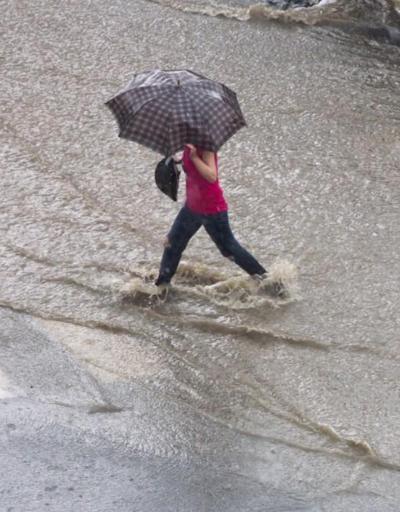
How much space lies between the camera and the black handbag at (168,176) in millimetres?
6082

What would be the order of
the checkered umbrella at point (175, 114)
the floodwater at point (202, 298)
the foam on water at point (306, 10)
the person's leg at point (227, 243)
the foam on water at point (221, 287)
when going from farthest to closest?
the foam on water at point (306, 10) < the foam on water at point (221, 287) < the person's leg at point (227, 243) < the checkered umbrella at point (175, 114) < the floodwater at point (202, 298)

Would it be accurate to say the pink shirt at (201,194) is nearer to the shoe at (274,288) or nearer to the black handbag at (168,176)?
the black handbag at (168,176)

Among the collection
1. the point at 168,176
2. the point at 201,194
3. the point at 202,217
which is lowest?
the point at 202,217

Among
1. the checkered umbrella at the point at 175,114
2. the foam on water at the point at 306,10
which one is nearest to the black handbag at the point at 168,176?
the checkered umbrella at the point at 175,114

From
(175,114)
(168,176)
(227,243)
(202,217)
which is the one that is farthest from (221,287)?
(175,114)

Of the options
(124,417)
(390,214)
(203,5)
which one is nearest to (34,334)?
(124,417)

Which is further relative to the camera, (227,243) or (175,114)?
(227,243)

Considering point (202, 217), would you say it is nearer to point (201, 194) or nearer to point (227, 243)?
point (201, 194)

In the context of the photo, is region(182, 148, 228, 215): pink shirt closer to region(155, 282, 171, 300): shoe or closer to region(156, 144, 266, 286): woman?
region(156, 144, 266, 286): woman

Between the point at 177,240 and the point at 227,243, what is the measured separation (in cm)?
33

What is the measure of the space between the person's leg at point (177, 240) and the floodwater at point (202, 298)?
0.55ft

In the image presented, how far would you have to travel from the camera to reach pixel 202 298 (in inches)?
273

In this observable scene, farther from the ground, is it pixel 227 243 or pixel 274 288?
pixel 227 243

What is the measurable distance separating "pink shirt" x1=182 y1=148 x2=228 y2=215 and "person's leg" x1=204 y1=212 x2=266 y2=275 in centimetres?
6
